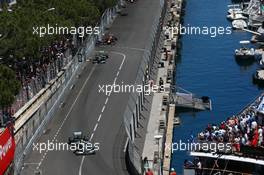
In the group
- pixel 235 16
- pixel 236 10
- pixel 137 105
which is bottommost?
pixel 235 16

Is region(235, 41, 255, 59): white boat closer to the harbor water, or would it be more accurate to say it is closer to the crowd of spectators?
the harbor water

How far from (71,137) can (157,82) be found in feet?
84.6

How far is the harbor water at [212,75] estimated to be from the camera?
265 ft

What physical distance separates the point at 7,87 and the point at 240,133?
69.4ft

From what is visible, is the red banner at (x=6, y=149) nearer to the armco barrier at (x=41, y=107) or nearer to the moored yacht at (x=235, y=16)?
the armco barrier at (x=41, y=107)

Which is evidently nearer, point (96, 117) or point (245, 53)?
point (96, 117)

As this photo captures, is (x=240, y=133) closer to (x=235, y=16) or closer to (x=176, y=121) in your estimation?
(x=176, y=121)

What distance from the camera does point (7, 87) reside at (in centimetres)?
6594

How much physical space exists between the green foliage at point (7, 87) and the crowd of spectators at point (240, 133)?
1751 centimetres

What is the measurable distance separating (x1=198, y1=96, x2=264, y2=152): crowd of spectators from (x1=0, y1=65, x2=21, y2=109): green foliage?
1751 centimetres

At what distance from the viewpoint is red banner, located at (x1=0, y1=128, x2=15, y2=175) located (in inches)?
1884

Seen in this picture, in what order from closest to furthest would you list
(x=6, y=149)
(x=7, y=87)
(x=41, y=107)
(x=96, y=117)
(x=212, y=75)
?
(x=6, y=149) < (x=7, y=87) < (x=96, y=117) < (x=41, y=107) < (x=212, y=75)

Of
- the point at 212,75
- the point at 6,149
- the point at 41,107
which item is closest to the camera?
the point at 6,149

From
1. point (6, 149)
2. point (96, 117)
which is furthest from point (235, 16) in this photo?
point (6, 149)
